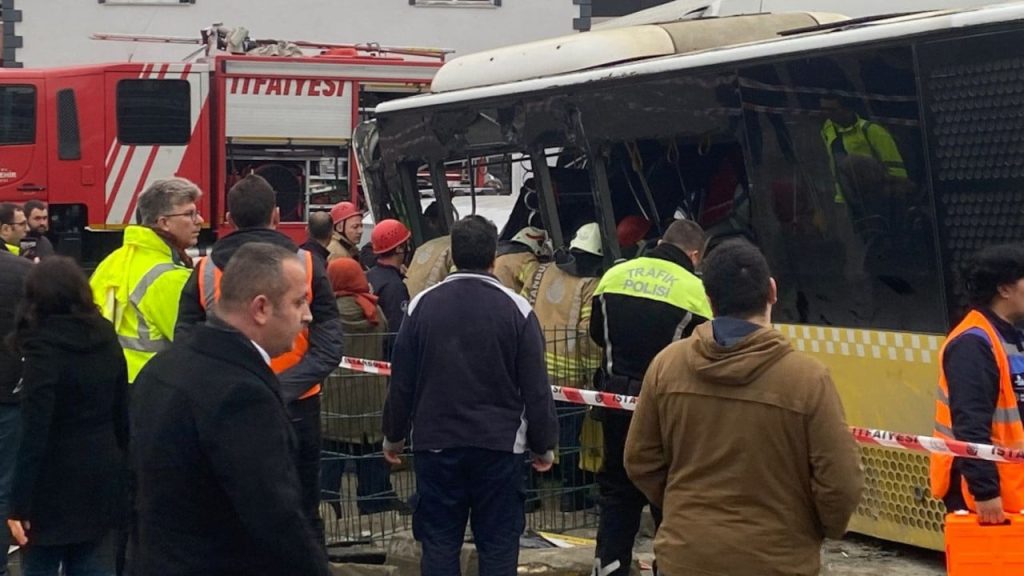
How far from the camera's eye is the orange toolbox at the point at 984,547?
17.0 feet

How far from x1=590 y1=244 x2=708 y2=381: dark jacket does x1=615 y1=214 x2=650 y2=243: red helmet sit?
7.00 ft

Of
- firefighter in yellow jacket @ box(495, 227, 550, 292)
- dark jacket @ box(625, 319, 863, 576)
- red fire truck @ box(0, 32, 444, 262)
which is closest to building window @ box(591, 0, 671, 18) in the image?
red fire truck @ box(0, 32, 444, 262)

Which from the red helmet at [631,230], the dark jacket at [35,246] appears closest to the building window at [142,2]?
the dark jacket at [35,246]

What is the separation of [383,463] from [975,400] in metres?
3.59

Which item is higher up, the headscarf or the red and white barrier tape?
the headscarf

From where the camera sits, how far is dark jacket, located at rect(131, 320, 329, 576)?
3.55 m

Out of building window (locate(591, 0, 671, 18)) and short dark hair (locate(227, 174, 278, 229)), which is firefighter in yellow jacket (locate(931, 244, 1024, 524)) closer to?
short dark hair (locate(227, 174, 278, 229))

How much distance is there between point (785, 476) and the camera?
14.2 ft

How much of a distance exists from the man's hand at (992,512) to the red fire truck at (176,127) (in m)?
12.9

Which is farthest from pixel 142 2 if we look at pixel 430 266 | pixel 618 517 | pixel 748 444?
pixel 748 444

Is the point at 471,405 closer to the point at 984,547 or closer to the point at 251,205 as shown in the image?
the point at 251,205

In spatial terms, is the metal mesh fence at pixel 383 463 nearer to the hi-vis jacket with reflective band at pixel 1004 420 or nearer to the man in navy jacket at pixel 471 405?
the man in navy jacket at pixel 471 405

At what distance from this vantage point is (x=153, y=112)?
17828 mm

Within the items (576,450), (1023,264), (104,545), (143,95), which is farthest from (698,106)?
(143,95)
